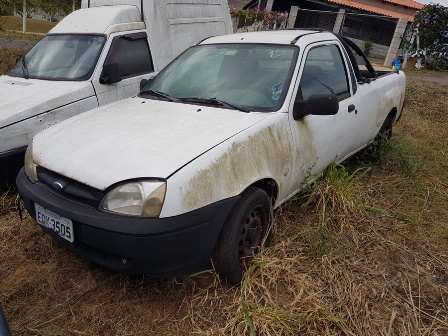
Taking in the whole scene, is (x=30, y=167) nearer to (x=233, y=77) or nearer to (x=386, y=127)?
(x=233, y=77)

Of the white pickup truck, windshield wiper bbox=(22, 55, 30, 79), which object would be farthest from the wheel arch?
windshield wiper bbox=(22, 55, 30, 79)

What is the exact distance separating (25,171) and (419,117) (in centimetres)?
688

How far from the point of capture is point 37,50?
4891 millimetres

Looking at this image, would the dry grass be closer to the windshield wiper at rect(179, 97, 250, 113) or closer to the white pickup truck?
the white pickup truck

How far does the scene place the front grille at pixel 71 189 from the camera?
220 centimetres

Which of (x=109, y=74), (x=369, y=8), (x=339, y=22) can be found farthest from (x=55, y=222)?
(x=369, y=8)

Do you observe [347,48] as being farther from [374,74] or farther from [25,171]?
[25,171]

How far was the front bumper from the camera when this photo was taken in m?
2.07

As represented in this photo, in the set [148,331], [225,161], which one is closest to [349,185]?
[225,161]

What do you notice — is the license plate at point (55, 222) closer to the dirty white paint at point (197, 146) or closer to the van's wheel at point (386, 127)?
the dirty white paint at point (197, 146)

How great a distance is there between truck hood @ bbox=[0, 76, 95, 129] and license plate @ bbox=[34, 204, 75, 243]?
138cm

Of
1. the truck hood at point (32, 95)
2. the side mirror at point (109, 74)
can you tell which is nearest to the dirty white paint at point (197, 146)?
the truck hood at point (32, 95)

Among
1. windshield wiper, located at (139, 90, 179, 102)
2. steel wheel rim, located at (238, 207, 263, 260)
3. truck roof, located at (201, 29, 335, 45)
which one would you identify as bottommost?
steel wheel rim, located at (238, 207, 263, 260)

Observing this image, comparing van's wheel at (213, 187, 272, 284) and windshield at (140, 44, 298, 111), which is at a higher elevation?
windshield at (140, 44, 298, 111)
